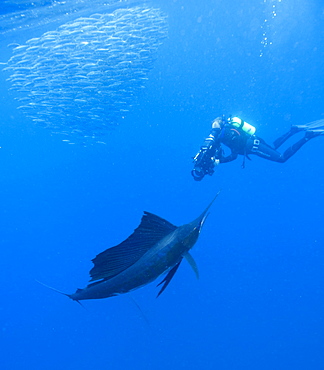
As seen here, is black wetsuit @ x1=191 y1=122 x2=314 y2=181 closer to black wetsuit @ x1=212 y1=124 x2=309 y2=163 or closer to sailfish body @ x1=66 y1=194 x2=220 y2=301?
black wetsuit @ x1=212 y1=124 x2=309 y2=163

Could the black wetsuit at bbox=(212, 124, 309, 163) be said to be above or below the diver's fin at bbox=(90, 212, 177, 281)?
above

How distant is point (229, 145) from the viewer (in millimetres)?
7230

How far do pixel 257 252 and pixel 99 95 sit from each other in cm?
1296

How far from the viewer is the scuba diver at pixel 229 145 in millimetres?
6212

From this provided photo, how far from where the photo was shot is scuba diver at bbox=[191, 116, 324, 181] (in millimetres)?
6212

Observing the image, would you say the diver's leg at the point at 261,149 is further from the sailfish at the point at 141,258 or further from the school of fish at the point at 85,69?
the sailfish at the point at 141,258

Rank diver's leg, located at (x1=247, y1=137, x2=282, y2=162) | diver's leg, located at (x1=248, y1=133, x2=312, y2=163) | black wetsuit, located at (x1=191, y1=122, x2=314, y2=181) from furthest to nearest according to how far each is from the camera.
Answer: diver's leg, located at (x1=248, y1=133, x2=312, y2=163)
diver's leg, located at (x1=247, y1=137, x2=282, y2=162)
black wetsuit, located at (x1=191, y1=122, x2=314, y2=181)

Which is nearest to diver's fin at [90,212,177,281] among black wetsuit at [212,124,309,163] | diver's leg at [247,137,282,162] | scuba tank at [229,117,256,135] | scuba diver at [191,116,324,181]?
scuba diver at [191,116,324,181]

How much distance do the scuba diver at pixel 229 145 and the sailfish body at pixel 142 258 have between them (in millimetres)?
4874

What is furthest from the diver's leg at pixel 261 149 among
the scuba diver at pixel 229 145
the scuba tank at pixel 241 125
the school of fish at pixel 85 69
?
the school of fish at pixel 85 69

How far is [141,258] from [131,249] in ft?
0.20

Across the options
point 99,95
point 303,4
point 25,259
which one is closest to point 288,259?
point 99,95

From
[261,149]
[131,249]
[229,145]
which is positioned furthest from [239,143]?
[131,249]

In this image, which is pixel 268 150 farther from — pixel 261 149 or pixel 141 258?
pixel 141 258
